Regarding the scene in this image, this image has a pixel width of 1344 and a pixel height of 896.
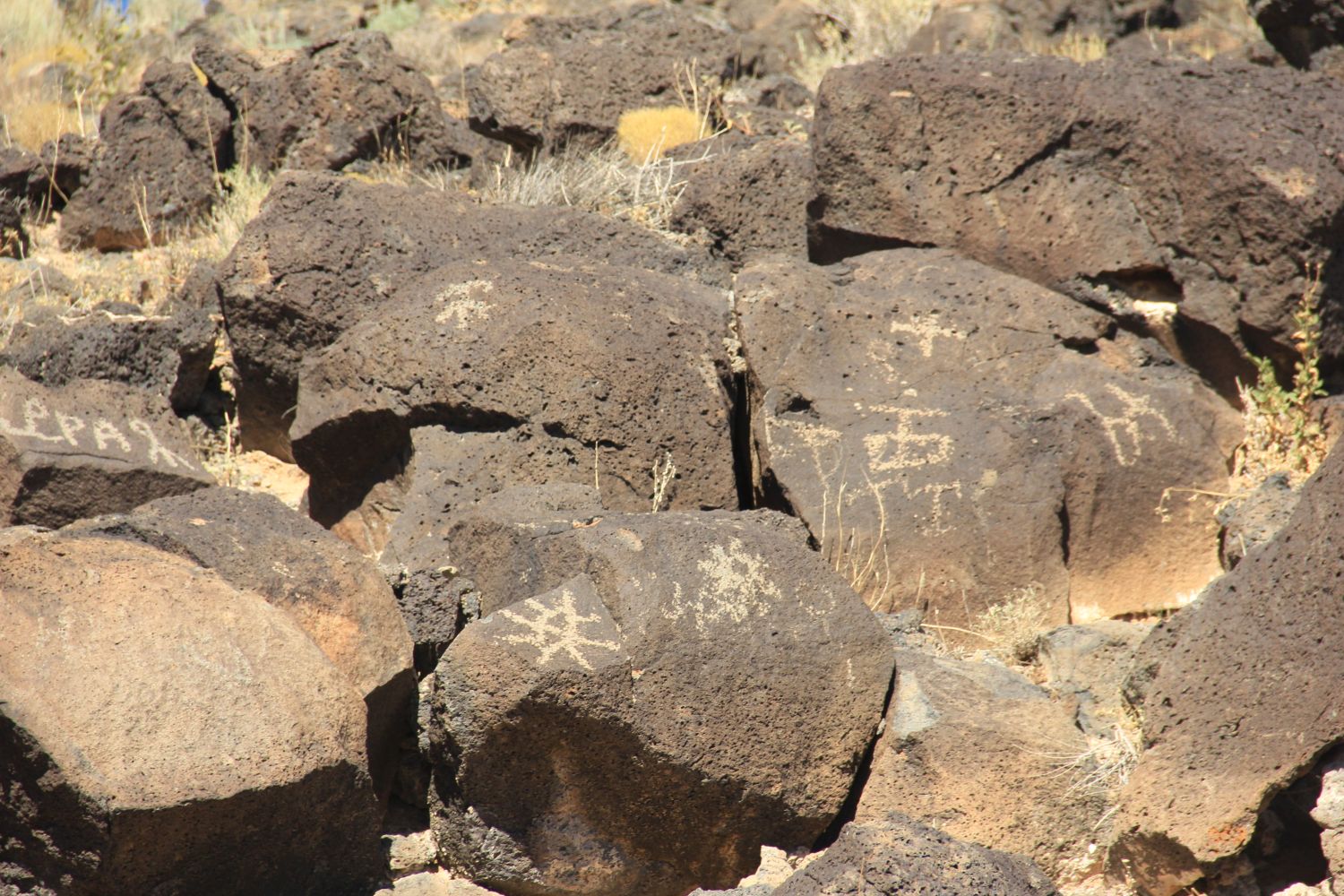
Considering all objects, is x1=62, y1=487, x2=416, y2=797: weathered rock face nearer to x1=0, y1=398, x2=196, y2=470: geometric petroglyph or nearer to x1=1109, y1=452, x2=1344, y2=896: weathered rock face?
x1=0, y1=398, x2=196, y2=470: geometric petroglyph

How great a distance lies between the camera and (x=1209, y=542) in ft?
16.5

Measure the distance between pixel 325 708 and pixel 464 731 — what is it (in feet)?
1.12

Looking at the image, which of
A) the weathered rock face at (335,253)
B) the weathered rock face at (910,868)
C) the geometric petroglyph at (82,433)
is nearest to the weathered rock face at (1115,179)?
the weathered rock face at (335,253)

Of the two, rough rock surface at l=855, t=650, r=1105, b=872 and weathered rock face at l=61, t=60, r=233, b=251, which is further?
weathered rock face at l=61, t=60, r=233, b=251

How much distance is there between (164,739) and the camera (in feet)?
10.3

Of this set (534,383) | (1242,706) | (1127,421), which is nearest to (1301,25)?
(1127,421)

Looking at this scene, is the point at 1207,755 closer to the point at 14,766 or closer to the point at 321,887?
the point at 321,887

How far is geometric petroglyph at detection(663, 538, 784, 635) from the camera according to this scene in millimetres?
3686

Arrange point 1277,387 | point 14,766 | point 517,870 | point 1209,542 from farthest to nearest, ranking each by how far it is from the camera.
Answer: point 1277,387
point 1209,542
point 517,870
point 14,766

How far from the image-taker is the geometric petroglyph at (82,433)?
16.0 ft

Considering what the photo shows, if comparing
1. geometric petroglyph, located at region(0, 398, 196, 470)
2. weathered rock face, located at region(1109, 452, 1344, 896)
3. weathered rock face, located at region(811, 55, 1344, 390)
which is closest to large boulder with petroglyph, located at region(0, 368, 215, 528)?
geometric petroglyph, located at region(0, 398, 196, 470)

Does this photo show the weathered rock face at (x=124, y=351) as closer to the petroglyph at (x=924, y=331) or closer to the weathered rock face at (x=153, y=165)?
the weathered rock face at (x=153, y=165)

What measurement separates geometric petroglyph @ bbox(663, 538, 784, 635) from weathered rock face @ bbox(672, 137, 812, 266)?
2750 millimetres

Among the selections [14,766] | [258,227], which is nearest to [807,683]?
[14,766]
